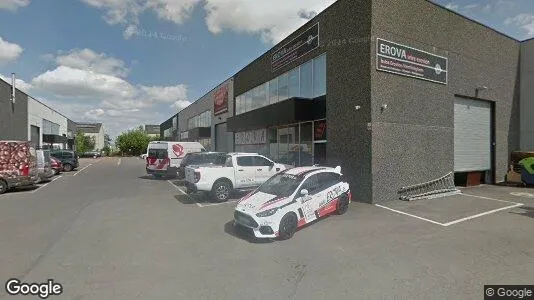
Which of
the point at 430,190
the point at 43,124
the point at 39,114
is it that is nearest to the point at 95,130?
the point at 43,124

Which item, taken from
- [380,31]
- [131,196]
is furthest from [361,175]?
[131,196]

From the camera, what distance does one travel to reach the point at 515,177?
1628 centimetres

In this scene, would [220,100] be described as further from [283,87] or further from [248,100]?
[283,87]

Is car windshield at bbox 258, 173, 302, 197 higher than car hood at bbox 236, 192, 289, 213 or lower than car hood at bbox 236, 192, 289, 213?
higher

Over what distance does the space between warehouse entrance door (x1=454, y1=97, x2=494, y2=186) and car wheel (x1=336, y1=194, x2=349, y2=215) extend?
26.1ft

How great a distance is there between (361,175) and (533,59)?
13.3 meters

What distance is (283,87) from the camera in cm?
1838

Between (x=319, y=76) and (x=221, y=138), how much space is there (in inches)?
655

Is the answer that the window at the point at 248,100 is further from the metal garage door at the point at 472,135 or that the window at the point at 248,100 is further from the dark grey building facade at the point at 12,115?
the dark grey building facade at the point at 12,115

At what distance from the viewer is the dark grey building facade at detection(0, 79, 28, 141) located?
99.5ft

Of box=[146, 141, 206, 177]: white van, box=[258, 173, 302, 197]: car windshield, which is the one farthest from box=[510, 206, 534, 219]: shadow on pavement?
box=[146, 141, 206, 177]: white van

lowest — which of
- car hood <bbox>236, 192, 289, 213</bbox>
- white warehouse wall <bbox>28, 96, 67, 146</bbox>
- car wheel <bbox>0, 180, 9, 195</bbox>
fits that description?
car wheel <bbox>0, 180, 9, 195</bbox>

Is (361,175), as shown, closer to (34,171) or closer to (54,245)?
(54,245)

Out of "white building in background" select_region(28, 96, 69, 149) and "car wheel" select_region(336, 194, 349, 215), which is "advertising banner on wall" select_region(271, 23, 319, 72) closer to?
"car wheel" select_region(336, 194, 349, 215)
